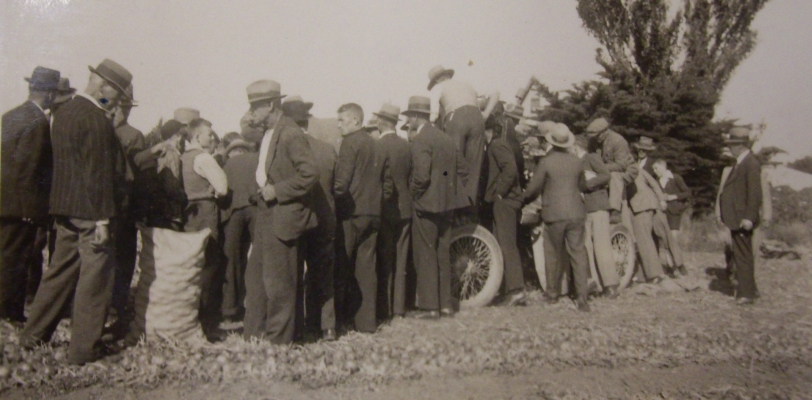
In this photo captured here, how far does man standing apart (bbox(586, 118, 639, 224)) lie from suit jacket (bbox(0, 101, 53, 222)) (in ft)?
20.3

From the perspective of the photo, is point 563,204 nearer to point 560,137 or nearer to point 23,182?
point 560,137

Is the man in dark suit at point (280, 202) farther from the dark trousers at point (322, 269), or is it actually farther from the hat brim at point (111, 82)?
the hat brim at point (111, 82)

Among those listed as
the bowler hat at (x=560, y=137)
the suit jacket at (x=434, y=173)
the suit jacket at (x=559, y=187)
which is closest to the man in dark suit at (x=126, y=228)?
the suit jacket at (x=434, y=173)

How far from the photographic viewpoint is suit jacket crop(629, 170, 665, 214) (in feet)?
27.3

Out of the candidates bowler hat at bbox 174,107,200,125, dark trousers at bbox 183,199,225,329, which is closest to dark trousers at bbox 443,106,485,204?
dark trousers at bbox 183,199,225,329

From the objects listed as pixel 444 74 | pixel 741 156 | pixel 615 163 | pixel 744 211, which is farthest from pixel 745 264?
pixel 444 74

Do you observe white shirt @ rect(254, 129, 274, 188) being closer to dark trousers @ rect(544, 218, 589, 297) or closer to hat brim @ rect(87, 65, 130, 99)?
hat brim @ rect(87, 65, 130, 99)

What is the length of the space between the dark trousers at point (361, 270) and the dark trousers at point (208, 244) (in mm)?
1150

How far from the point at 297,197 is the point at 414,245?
1.92m

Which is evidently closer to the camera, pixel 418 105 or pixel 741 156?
pixel 418 105

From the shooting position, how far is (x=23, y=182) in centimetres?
462

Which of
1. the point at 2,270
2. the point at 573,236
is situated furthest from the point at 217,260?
the point at 573,236

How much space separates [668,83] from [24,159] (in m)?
12.8

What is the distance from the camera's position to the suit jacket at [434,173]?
19.7 feet
